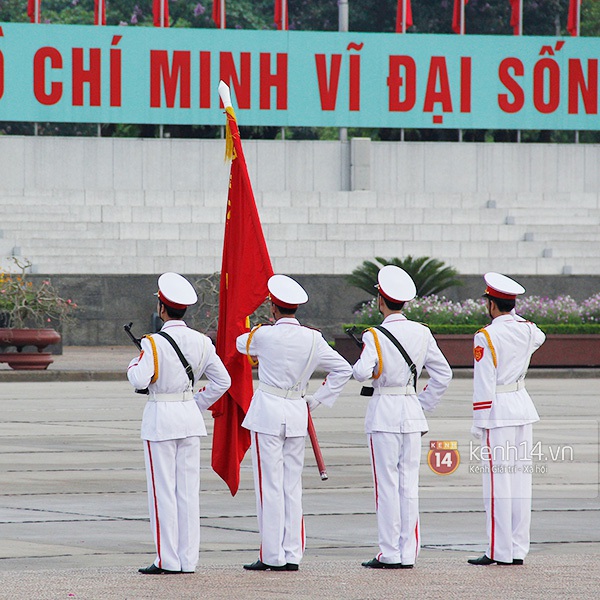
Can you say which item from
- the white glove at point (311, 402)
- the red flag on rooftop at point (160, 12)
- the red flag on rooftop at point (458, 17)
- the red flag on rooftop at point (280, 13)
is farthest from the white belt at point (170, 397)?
the red flag on rooftop at point (458, 17)

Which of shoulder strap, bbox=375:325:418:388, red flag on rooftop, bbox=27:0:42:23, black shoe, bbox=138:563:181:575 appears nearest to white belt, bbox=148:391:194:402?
black shoe, bbox=138:563:181:575

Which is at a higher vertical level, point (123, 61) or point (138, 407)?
point (123, 61)

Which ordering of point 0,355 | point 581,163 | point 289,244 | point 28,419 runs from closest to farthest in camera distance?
point 28,419 → point 0,355 → point 289,244 → point 581,163

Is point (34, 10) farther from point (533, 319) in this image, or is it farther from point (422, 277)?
point (533, 319)

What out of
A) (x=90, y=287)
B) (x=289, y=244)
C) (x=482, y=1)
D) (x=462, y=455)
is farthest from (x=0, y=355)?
(x=482, y=1)

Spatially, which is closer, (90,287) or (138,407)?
(138,407)

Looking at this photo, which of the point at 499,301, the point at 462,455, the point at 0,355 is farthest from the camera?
the point at 0,355

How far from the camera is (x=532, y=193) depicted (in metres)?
47.0

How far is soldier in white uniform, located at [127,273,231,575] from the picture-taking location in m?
9.27

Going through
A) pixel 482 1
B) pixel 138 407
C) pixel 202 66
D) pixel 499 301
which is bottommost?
pixel 138 407

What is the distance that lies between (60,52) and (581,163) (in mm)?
15876

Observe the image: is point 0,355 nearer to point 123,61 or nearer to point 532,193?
point 123,61

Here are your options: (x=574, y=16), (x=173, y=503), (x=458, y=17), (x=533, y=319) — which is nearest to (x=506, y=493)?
(x=173, y=503)

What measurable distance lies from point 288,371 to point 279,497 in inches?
31.0
